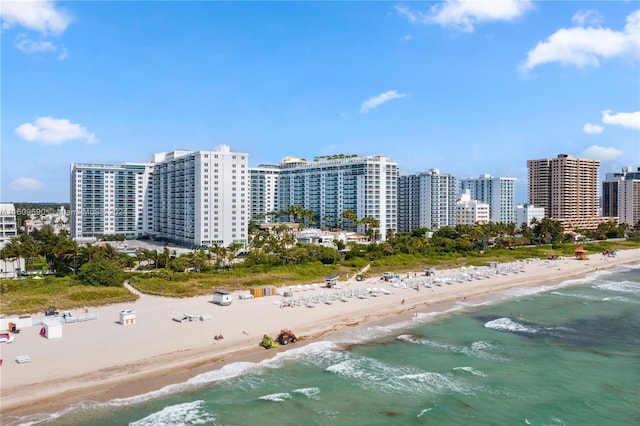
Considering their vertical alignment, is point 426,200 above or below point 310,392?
above

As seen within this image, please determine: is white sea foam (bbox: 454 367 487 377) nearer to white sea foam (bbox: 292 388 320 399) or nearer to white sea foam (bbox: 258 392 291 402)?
white sea foam (bbox: 292 388 320 399)

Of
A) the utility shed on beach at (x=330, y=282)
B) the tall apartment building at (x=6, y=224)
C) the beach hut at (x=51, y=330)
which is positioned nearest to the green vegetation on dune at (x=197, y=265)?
the utility shed on beach at (x=330, y=282)

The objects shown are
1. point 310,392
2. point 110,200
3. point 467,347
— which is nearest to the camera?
point 310,392

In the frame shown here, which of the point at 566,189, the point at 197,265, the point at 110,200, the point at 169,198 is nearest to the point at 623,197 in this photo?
the point at 566,189

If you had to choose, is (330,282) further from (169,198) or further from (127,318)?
(169,198)

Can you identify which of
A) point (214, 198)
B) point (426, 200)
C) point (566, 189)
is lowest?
point (214, 198)

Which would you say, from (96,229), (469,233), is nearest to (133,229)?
(96,229)
